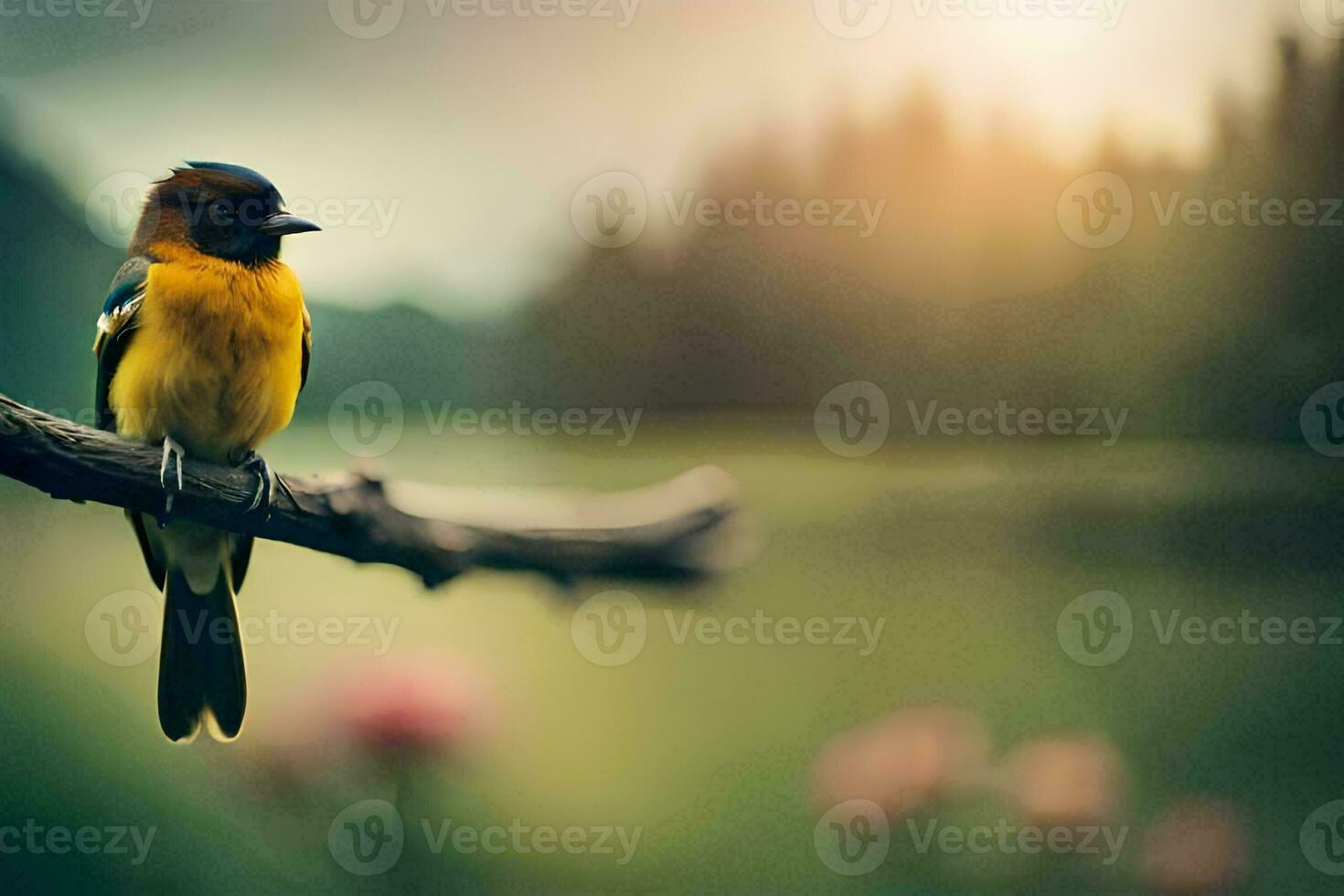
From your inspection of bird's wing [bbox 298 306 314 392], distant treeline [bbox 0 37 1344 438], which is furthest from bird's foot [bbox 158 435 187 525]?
distant treeline [bbox 0 37 1344 438]

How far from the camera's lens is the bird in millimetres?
1055

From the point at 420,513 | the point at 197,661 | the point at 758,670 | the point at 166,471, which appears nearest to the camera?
the point at 166,471

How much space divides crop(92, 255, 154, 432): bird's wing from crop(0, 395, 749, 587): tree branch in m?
0.11

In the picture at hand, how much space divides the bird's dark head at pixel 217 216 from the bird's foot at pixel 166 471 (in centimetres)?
22

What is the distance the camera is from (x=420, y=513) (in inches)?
43.6

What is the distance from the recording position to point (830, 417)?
Result: 1.44 meters

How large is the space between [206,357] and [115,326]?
0.10m

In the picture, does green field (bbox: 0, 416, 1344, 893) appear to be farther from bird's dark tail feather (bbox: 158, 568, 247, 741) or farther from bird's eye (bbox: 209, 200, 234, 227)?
bird's eye (bbox: 209, 200, 234, 227)

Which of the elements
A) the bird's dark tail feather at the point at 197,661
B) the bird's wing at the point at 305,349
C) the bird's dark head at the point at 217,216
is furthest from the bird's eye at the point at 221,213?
the bird's dark tail feather at the point at 197,661

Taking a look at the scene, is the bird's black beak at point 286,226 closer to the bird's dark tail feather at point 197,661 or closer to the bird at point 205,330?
the bird at point 205,330

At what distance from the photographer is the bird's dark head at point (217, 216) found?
3.64 feet

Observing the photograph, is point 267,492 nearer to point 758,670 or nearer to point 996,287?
point 758,670

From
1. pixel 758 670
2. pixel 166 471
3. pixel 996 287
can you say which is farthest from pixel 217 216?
pixel 996 287

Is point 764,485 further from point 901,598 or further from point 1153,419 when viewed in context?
point 1153,419
